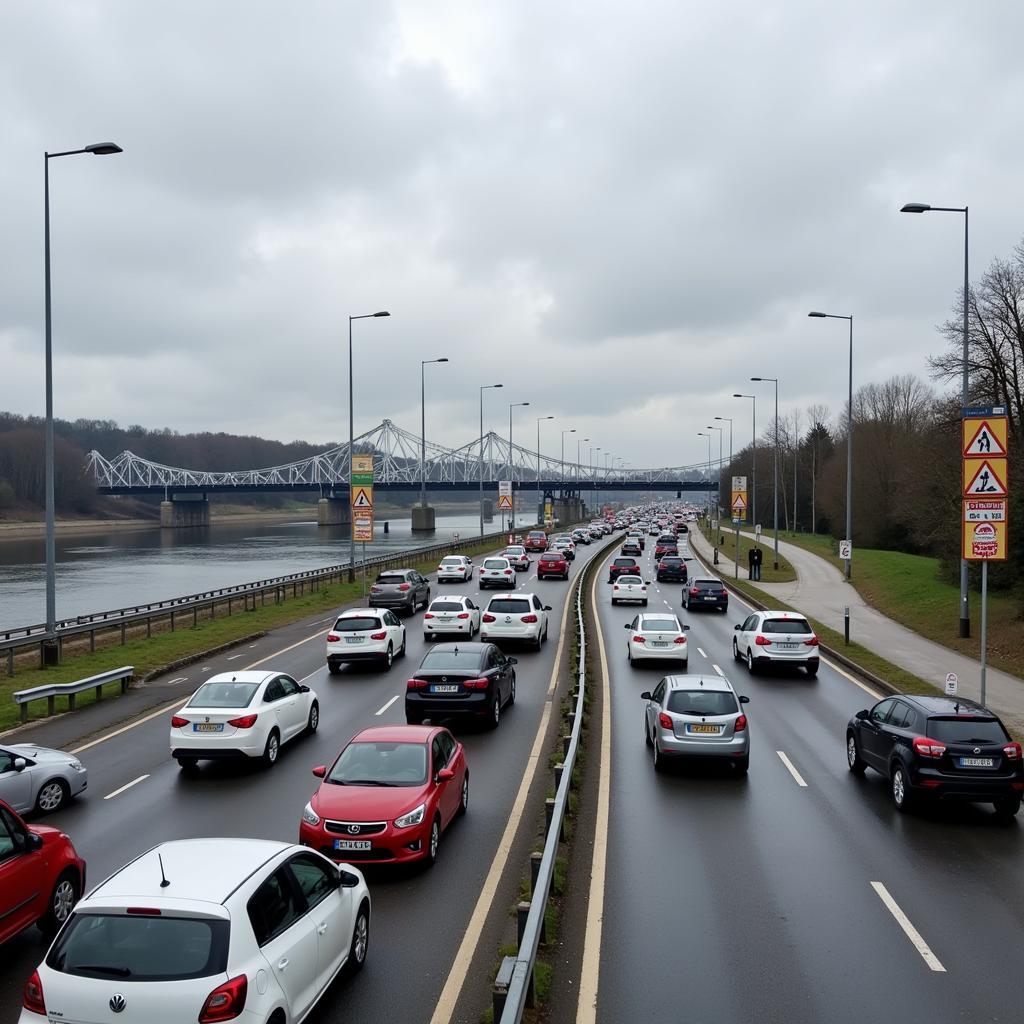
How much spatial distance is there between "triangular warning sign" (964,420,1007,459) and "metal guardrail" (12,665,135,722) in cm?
1744

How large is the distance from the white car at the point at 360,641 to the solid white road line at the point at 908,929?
1583 cm

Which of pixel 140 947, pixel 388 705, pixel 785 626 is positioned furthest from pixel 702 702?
pixel 785 626

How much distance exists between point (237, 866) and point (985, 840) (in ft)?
30.0

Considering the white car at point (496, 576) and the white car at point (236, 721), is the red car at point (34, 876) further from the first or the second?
the white car at point (496, 576)

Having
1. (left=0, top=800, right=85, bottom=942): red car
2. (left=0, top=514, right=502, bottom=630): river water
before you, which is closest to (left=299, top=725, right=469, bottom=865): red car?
(left=0, top=800, right=85, bottom=942): red car

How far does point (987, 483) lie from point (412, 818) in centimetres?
1298

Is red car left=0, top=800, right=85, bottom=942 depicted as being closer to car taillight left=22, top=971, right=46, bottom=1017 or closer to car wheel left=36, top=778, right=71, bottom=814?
car taillight left=22, top=971, right=46, bottom=1017

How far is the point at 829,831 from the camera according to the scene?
469 inches

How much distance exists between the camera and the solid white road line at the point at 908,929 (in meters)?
8.18

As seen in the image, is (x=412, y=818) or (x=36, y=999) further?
(x=412, y=818)

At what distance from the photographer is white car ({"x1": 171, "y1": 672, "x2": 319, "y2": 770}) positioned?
48.3 feet

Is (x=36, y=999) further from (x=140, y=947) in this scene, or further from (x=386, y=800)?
(x=386, y=800)

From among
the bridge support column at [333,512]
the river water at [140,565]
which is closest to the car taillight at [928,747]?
the river water at [140,565]

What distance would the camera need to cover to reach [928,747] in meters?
12.5
